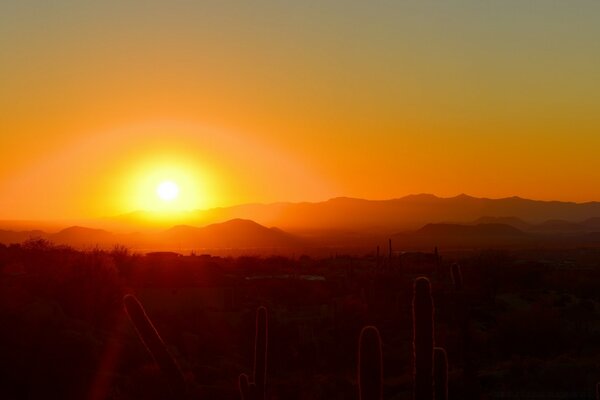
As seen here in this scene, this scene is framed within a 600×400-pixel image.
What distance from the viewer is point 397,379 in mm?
29047

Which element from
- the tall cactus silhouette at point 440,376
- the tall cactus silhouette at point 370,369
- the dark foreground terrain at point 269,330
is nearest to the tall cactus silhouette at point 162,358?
the tall cactus silhouette at point 370,369

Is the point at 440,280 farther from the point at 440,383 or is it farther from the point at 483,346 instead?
the point at 440,383

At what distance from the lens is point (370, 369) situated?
10242 millimetres

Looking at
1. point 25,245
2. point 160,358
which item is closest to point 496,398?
point 160,358

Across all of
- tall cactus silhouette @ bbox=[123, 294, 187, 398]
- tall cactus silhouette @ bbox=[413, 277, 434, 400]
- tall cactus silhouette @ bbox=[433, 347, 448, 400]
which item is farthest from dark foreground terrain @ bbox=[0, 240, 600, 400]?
tall cactus silhouette @ bbox=[123, 294, 187, 398]

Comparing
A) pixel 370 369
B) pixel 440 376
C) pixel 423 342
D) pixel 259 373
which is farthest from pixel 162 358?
pixel 440 376

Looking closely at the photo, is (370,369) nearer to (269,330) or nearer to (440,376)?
(440,376)

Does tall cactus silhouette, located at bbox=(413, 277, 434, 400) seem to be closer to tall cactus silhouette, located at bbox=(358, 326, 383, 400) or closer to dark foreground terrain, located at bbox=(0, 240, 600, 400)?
tall cactus silhouette, located at bbox=(358, 326, 383, 400)

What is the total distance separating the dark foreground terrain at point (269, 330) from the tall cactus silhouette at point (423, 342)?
34.3 ft

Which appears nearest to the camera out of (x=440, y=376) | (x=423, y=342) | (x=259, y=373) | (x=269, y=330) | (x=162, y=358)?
(x=162, y=358)

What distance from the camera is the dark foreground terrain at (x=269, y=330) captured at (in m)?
26.4

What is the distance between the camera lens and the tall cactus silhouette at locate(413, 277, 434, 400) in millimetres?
10492

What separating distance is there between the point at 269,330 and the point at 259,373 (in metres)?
23.4

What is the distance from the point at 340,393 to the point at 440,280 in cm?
2709
